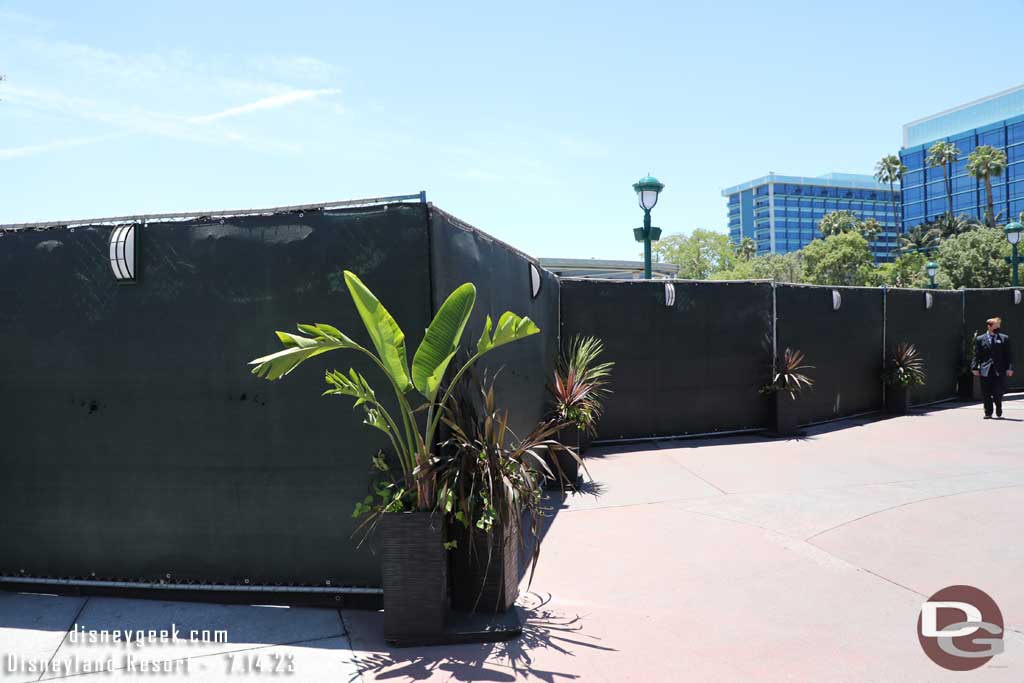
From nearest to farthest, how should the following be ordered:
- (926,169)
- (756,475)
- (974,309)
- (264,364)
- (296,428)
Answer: (264,364), (296,428), (756,475), (974,309), (926,169)

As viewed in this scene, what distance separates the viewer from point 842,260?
53188 mm

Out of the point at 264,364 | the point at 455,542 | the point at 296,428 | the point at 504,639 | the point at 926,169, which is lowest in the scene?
the point at 504,639

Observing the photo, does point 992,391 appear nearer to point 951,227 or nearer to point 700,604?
point 700,604

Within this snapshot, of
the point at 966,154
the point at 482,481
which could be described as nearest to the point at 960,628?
the point at 482,481

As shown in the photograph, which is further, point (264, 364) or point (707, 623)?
point (707, 623)

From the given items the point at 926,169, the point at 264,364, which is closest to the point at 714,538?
the point at 264,364

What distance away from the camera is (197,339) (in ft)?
15.4

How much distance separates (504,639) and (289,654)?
1.23 meters

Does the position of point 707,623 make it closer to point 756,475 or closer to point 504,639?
point 504,639

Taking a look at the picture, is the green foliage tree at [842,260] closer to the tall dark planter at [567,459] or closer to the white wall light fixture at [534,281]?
the tall dark planter at [567,459]

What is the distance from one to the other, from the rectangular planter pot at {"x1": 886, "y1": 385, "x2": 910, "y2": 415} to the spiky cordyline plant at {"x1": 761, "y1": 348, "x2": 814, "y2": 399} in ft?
9.91

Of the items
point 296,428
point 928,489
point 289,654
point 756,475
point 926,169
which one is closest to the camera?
point 289,654

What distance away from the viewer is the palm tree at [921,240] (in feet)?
206

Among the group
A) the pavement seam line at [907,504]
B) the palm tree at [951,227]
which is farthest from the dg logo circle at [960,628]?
the palm tree at [951,227]
